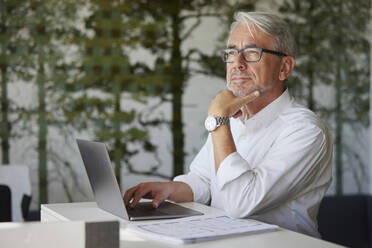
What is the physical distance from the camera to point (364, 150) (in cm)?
475

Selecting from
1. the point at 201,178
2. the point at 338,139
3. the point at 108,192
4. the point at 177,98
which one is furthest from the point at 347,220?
the point at 108,192

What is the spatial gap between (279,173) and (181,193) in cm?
44

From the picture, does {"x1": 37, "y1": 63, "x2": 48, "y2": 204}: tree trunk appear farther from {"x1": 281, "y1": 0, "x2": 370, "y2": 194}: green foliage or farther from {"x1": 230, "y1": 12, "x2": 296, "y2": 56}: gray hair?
{"x1": 281, "y1": 0, "x2": 370, "y2": 194}: green foliage

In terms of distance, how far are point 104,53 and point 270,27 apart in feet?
6.75

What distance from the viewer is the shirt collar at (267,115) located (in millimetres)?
2080

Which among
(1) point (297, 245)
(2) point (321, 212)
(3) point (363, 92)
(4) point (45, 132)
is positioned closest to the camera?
(1) point (297, 245)

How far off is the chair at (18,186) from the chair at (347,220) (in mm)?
2516

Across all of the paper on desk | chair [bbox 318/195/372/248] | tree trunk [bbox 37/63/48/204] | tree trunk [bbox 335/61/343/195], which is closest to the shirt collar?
the paper on desk

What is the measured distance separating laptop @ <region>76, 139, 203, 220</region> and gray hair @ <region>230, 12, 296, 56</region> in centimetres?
84

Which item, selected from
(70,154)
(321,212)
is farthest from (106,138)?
(321,212)

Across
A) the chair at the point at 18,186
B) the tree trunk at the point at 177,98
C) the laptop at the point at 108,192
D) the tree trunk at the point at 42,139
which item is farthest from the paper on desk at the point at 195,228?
the tree trunk at the point at 177,98

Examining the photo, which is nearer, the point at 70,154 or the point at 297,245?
the point at 297,245

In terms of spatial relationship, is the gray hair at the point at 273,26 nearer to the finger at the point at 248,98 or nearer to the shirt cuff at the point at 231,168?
the finger at the point at 248,98

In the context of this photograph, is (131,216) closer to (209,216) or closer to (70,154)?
(209,216)
